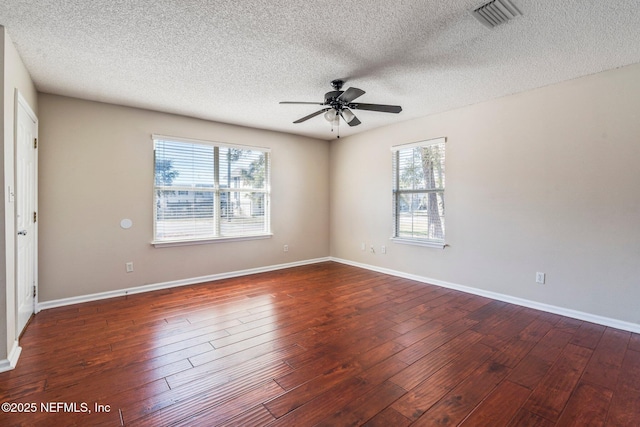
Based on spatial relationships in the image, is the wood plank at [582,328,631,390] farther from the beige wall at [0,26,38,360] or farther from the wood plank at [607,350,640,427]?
the beige wall at [0,26,38,360]

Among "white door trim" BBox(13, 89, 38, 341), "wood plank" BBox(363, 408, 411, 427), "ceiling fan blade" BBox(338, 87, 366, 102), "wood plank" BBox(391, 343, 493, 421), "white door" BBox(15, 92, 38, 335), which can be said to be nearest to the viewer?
"wood plank" BBox(363, 408, 411, 427)

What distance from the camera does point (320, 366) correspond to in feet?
7.20

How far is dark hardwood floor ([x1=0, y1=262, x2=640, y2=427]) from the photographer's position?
171 cm

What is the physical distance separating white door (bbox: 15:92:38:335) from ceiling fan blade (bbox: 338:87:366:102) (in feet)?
8.92

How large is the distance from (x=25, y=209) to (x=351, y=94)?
324 cm

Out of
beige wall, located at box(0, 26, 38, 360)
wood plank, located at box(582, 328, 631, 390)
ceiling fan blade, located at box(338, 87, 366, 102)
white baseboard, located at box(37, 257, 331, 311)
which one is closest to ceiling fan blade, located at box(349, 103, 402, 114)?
ceiling fan blade, located at box(338, 87, 366, 102)

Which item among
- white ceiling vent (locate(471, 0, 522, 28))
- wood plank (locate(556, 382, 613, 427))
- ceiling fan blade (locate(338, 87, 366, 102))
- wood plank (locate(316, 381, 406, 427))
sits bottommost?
wood plank (locate(556, 382, 613, 427))

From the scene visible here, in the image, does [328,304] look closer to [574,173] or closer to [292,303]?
[292,303]

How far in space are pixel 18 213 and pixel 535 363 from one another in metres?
4.31

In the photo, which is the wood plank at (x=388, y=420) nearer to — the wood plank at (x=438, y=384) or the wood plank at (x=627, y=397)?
the wood plank at (x=438, y=384)

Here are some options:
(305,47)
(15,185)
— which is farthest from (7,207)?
(305,47)

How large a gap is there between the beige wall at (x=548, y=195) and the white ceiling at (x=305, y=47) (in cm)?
32

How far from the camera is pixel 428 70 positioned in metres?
2.91

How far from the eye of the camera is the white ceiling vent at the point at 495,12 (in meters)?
1.95
